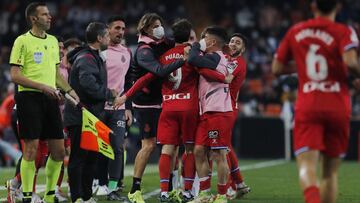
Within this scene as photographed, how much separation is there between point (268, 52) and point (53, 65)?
19.4m

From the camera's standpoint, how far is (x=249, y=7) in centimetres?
3169

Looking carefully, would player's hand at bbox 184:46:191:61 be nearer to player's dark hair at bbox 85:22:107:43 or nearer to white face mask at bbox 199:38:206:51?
white face mask at bbox 199:38:206:51

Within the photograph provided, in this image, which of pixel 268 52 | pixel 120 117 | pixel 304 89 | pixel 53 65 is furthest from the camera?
pixel 268 52

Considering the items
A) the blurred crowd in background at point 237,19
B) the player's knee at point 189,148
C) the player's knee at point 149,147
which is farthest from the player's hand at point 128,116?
the blurred crowd in background at point 237,19

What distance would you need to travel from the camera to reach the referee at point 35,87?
9555 millimetres

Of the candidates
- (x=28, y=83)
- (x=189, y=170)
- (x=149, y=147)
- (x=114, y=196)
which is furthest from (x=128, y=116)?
(x=28, y=83)

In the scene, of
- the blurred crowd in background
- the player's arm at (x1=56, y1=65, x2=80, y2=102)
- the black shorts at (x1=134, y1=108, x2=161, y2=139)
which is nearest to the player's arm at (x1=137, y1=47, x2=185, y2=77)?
the black shorts at (x1=134, y1=108, x2=161, y2=139)

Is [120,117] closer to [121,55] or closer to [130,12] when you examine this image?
[121,55]

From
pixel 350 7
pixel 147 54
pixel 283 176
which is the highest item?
pixel 350 7

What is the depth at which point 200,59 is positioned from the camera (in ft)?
32.6

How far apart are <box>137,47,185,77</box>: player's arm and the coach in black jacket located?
629mm

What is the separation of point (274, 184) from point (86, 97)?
526 cm

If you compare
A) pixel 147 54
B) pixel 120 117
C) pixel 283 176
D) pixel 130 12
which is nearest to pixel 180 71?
pixel 147 54

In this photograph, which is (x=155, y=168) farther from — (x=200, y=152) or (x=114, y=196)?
(x=200, y=152)
